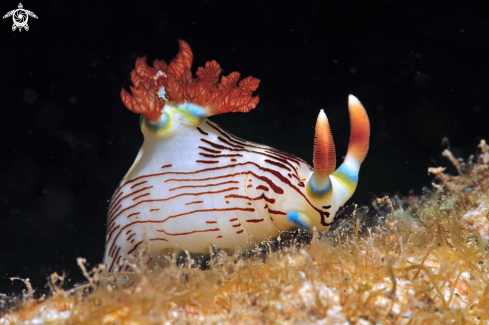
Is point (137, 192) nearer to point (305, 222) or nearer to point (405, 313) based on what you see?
point (305, 222)

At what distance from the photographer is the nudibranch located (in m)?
2.97

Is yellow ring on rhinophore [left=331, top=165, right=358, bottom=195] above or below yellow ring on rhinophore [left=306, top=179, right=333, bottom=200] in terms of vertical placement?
above

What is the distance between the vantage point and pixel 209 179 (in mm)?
3174

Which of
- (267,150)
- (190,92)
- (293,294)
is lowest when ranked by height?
(293,294)

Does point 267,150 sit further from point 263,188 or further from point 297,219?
point 297,219

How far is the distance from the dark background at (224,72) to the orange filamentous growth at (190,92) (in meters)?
3.42

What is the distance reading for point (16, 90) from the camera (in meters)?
6.36

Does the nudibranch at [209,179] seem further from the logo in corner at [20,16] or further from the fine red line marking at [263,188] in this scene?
the logo in corner at [20,16]

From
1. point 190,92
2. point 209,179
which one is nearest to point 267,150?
point 209,179

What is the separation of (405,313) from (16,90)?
7.17 m

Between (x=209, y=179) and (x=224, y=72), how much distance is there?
14.8 ft

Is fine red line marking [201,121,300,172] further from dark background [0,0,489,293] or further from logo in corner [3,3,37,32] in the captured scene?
logo in corner [3,3,37,32]

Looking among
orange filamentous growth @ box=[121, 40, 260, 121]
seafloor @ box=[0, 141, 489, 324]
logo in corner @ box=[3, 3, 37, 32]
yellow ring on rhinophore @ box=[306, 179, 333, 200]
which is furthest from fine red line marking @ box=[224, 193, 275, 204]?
logo in corner @ box=[3, 3, 37, 32]

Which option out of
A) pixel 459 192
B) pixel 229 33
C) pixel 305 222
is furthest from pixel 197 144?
pixel 229 33
